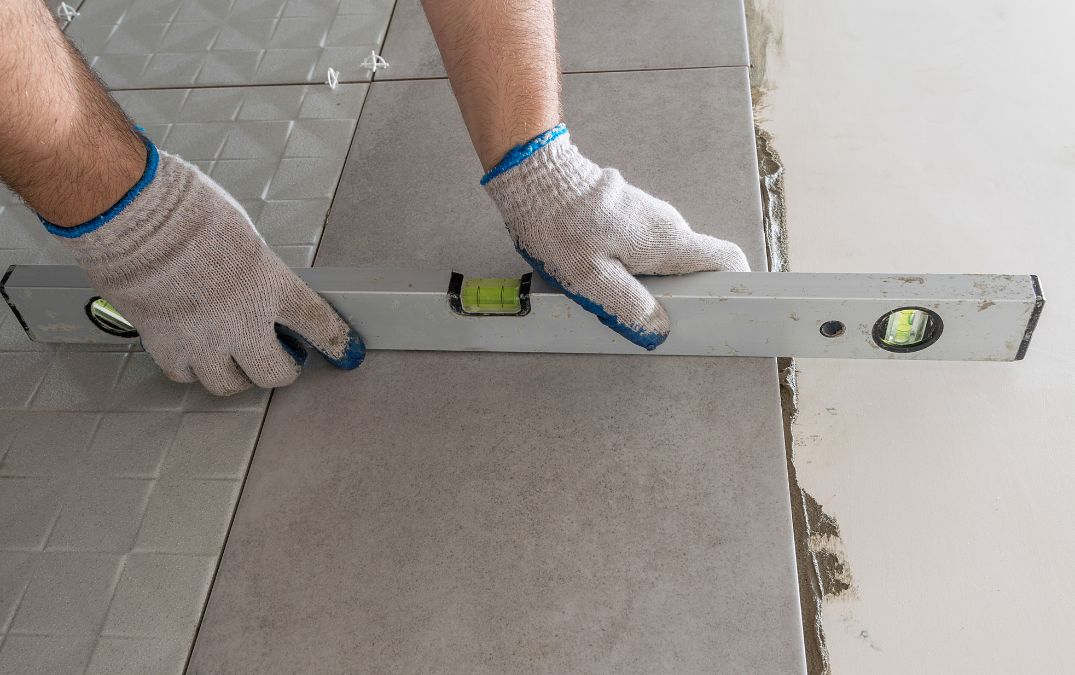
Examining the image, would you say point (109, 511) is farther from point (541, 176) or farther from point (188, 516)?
point (541, 176)

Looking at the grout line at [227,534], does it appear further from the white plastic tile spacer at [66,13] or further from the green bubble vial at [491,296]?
the white plastic tile spacer at [66,13]

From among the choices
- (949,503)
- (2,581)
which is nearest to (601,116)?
(949,503)

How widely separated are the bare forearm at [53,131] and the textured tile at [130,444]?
376 millimetres

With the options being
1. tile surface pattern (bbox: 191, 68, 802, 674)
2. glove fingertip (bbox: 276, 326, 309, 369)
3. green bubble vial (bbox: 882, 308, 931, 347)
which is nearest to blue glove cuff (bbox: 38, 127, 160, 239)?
glove fingertip (bbox: 276, 326, 309, 369)

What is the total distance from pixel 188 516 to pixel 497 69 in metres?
0.90

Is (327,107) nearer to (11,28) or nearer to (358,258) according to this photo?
(358,258)

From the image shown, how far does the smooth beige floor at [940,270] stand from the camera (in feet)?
3.97

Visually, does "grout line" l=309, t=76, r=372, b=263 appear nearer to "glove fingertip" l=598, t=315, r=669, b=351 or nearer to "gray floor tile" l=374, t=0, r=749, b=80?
"gray floor tile" l=374, t=0, r=749, b=80

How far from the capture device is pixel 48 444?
1545mm

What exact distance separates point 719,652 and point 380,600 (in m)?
0.50

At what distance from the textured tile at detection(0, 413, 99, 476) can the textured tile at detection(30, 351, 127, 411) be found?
2cm

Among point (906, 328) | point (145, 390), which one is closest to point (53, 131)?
point (145, 390)

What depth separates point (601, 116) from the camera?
2.00 meters

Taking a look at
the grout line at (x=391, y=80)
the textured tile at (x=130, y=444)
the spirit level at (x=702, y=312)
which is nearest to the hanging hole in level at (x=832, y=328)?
the spirit level at (x=702, y=312)
